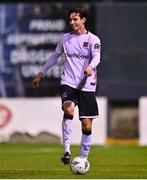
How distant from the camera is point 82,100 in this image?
1357 centimetres

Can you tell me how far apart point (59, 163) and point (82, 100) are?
12.9 ft

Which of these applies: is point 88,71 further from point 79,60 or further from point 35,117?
point 35,117

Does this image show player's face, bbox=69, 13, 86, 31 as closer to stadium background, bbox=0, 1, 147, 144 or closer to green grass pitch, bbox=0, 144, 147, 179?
green grass pitch, bbox=0, 144, 147, 179

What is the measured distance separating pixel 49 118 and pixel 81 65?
43.9 ft

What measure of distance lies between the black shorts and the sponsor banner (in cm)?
1287

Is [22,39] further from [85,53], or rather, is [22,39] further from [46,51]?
[85,53]

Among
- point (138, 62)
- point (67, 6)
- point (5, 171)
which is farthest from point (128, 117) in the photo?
point (5, 171)

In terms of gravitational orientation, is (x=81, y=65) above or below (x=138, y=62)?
above

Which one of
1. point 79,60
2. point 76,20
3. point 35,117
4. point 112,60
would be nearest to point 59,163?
point 79,60

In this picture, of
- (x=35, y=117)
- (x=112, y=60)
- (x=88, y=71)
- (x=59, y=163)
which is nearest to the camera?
(x=88, y=71)

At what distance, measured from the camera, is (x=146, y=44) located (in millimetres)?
27438

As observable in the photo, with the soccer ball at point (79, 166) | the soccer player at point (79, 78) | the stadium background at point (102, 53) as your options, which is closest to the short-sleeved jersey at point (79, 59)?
the soccer player at point (79, 78)

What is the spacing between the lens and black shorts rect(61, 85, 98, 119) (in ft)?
44.4

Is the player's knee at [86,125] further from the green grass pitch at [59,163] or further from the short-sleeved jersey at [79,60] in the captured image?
the green grass pitch at [59,163]
